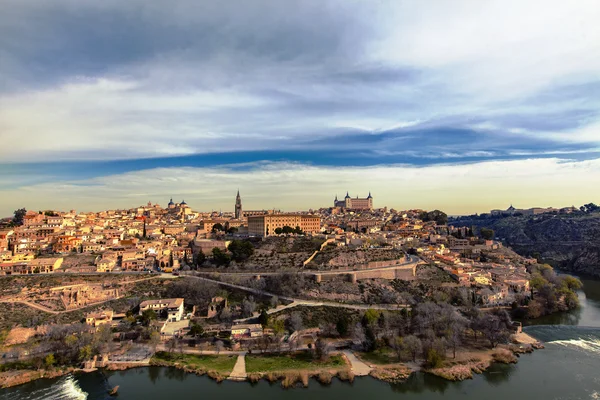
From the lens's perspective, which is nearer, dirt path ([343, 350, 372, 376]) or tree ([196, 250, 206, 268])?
dirt path ([343, 350, 372, 376])

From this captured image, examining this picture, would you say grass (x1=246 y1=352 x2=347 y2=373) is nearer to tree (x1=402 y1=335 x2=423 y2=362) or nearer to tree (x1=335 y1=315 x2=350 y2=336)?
tree (x1=335 y1=315 x2=350 y2=336)

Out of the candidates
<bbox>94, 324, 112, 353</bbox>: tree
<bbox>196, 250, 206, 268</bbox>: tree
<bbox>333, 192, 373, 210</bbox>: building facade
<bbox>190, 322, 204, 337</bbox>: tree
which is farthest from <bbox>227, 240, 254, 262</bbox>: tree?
<bbox>333, 192, 373, 210</bbox>: building facade

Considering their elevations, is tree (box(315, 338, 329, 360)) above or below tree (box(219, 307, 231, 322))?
below

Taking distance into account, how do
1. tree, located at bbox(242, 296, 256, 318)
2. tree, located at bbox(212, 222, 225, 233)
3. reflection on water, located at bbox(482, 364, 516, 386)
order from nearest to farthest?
reflection on water, located at bbox(482, 364, 516, 386)
tree, located at bbox(242, 296, 256, 318)
tree, located at bbox(212, 222, 225, 233)

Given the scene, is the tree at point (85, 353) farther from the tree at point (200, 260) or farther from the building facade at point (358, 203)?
the building facade at point (358, 203)

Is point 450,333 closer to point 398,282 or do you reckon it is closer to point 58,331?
point 398,282

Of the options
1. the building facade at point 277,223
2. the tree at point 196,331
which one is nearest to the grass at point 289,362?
the tree at point 196,331
